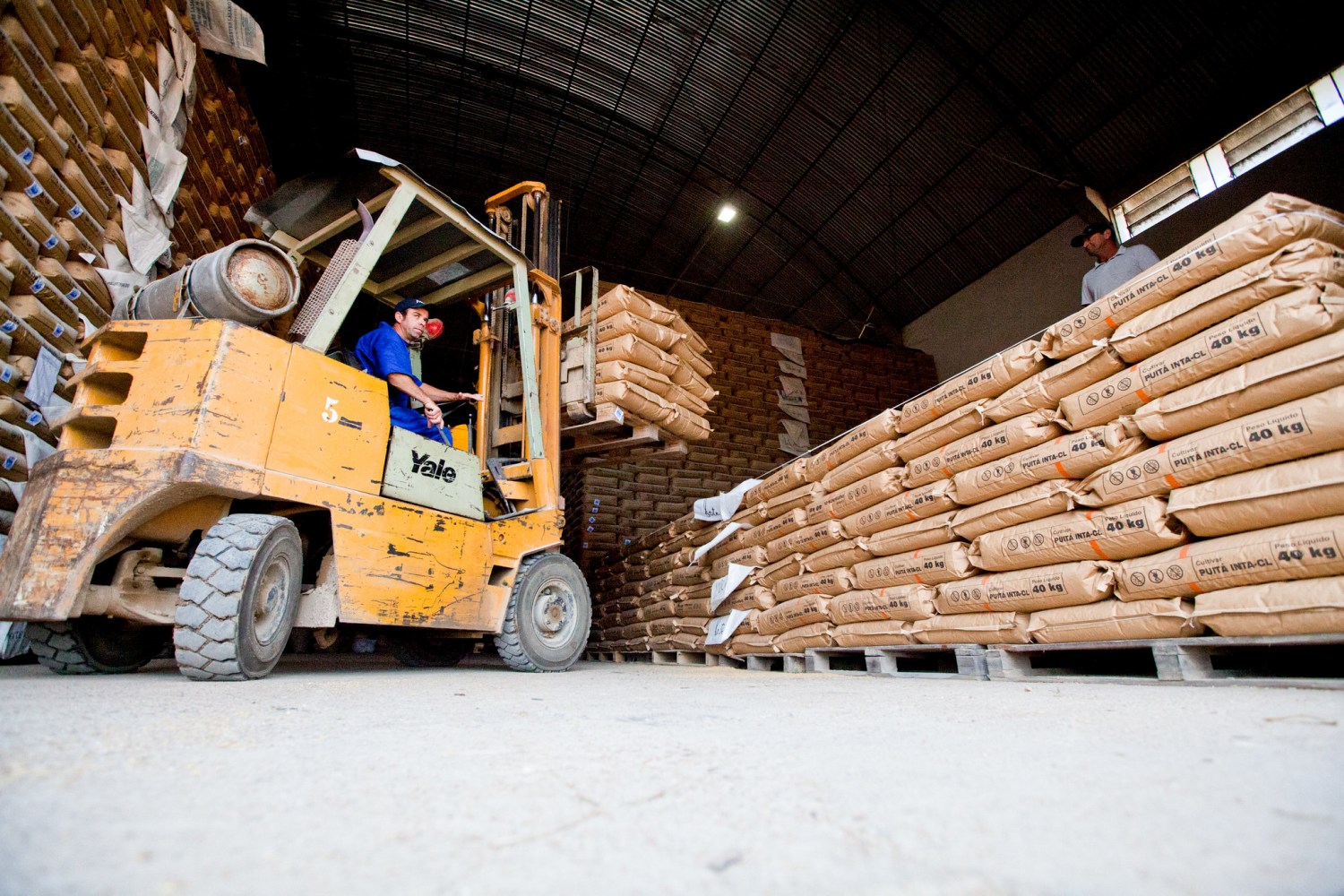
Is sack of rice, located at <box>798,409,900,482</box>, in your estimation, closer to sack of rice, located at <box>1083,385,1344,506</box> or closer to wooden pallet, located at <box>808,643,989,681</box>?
wooden pallet, located at <box>808,643,989,681</box>

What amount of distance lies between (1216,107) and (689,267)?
8.36m

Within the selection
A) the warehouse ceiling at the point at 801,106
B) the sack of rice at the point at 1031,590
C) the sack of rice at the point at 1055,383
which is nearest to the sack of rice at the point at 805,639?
Answer: the sack of rice at the point at 1031,590

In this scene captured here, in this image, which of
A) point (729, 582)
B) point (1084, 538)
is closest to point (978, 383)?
point (1084, 538)

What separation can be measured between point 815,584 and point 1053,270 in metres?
8.34

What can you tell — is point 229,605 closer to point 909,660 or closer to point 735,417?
point 909,660

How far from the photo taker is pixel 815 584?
15.6ft

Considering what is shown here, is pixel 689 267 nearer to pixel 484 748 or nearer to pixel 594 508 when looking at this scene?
pixel 594 508

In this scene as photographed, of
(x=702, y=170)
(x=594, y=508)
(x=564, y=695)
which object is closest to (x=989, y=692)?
(x=564, y=695)

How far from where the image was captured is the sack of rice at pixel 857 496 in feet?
14.0

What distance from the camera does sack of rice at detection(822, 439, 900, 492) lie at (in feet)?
14.2

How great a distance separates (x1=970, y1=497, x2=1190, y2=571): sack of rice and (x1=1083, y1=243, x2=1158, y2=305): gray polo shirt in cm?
213

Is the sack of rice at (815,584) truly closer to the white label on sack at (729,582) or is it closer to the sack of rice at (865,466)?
the white label on sack at (729,582)

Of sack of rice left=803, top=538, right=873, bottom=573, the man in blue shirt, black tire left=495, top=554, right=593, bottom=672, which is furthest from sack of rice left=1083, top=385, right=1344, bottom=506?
the man in blue shirt

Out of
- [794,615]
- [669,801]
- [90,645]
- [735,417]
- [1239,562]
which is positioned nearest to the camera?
[669,801]
